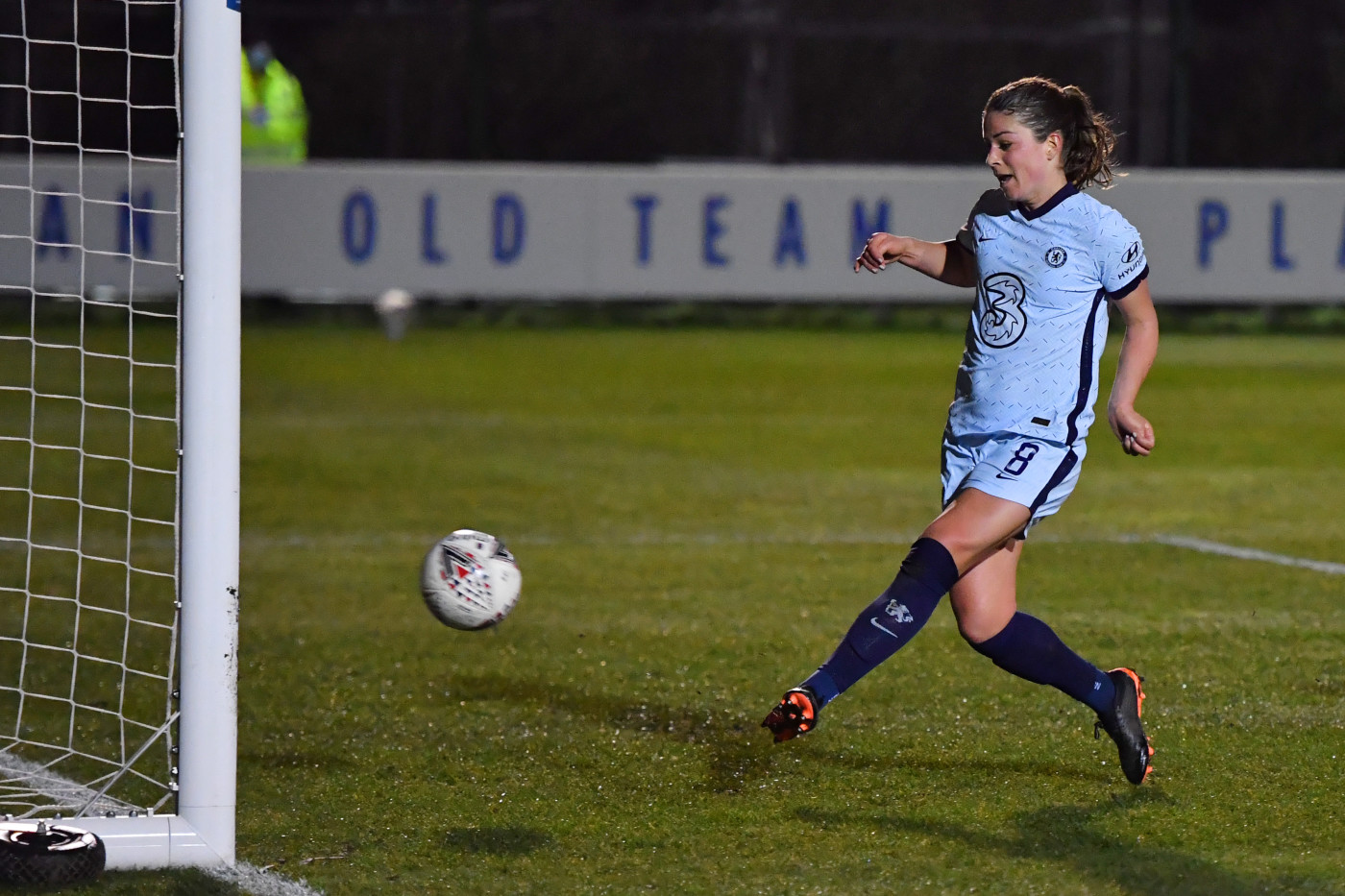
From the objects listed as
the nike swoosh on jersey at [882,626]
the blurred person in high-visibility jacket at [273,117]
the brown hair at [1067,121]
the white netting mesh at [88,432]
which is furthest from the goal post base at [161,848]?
the blurred person in high-visibility jacket at [273,117]

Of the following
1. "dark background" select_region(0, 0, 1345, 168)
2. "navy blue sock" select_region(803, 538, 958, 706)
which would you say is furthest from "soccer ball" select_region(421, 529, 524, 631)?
"dark background" select_region(0, 0, 1345, 168)

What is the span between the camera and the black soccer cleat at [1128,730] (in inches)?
171

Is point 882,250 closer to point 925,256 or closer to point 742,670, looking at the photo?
point 925,256

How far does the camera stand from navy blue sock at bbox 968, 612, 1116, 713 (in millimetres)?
4344

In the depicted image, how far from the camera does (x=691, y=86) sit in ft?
73.2

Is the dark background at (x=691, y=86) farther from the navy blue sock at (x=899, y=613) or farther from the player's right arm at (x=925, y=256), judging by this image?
the navy blue sock at (x=899, y=613)

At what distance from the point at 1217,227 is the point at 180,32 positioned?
15261 mm

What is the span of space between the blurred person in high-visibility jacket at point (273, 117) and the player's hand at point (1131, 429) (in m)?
15.5

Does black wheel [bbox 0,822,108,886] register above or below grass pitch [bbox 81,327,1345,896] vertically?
above

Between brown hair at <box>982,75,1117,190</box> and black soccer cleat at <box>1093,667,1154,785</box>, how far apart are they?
1148mm

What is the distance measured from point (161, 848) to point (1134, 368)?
222 centimetres

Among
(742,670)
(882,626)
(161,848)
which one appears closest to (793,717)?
(882,626)

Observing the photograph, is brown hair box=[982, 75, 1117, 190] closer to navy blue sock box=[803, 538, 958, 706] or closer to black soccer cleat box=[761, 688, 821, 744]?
navy blue sock box=[803, 538, 958, 706]

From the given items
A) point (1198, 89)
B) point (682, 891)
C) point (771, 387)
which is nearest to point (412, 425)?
point (771, 387)
